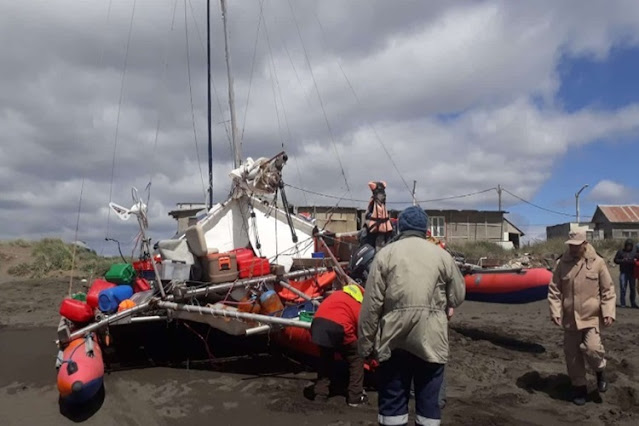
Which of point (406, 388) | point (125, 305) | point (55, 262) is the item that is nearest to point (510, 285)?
point (125, 305)

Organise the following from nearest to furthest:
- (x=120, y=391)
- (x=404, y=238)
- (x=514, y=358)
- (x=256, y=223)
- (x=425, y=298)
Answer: (x=425, y=298), (x=404, y=238), (x=120, y=391), (x=514, y=358), (x=256, y=223)

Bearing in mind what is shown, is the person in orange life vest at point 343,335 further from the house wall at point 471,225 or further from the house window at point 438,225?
the house window at point 438,225

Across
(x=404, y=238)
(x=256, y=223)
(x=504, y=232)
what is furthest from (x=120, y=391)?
(x=504, y=232)

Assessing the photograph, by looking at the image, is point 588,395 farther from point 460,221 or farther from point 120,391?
point 460,221

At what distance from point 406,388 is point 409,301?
628mm

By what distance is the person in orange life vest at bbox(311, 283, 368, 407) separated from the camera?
6008mm

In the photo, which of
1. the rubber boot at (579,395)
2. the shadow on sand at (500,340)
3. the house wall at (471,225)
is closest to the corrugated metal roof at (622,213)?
the house wall at (471,225)

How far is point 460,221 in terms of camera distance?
3778cm

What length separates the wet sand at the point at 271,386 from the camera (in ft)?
19.0

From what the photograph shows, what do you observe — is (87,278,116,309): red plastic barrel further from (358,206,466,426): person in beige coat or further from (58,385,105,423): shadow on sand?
(358,206,466,426): person in beige coat

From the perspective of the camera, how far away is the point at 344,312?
20.1 feet

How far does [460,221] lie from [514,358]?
1202 inches

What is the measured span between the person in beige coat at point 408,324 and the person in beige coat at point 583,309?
2632 millimetres

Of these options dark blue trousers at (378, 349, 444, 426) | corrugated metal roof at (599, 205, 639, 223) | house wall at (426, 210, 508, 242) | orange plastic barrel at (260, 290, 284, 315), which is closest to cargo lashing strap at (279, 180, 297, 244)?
orange plastic barrel at (260, 290, 284, 315)
